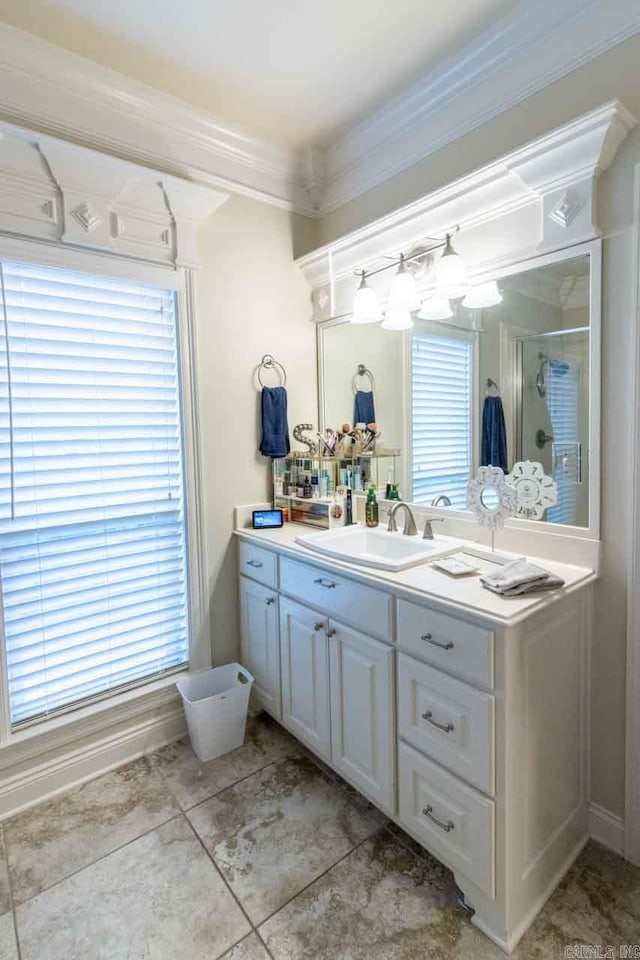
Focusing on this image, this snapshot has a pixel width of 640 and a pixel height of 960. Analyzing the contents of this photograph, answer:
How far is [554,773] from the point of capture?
1424 millimetres

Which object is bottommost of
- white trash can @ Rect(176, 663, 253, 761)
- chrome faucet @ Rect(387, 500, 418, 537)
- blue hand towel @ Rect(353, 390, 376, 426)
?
white trash can @ Rect(176, 663, 253, 761)

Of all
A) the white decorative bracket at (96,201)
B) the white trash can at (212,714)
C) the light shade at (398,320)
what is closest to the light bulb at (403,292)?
the light shade at (398,320)

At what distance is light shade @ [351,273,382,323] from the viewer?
212 centimetres

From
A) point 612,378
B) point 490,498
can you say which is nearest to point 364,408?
point 490,498

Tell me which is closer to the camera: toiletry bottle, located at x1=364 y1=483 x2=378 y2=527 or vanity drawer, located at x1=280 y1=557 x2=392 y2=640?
vanity drawer, located at x1=280 y1=557 x2=392 y2=640

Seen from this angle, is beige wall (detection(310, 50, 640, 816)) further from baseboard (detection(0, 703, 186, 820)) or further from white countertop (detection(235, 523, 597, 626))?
baseboard (detection(0, 703, 186, 820))

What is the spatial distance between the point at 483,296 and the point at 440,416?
20.1 inches

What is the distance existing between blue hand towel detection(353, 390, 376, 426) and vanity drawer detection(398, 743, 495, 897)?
1498 mm

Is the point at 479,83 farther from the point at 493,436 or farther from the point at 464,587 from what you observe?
the point at 464,587

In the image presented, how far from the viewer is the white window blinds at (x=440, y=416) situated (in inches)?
76.3

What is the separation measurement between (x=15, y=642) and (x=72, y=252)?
60.3 inches

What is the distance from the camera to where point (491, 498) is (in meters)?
1.75

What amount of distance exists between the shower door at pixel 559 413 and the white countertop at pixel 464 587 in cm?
22

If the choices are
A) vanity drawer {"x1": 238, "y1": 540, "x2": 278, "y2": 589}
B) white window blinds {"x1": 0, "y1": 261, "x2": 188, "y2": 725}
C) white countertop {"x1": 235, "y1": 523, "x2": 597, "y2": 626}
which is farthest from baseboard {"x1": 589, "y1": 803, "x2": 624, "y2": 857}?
white window blinds {"x1": 0, "y1": 261, "x2": 188, "y2": 725}
